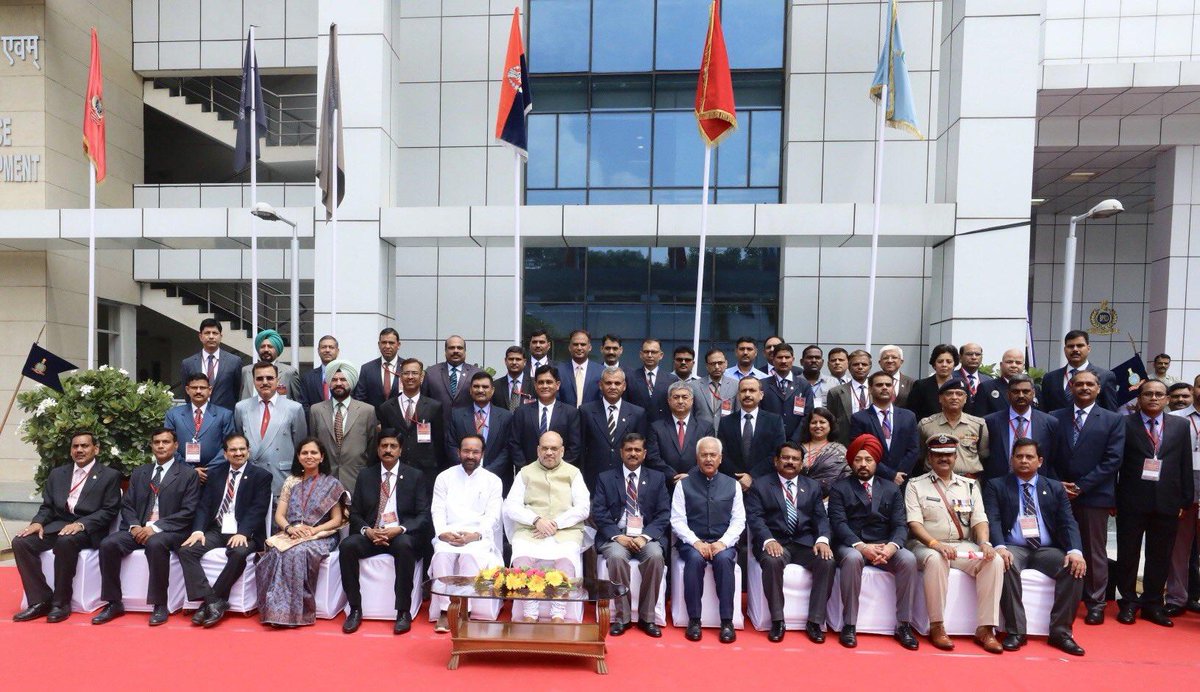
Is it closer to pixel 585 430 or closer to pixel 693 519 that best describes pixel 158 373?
pixel 585 430

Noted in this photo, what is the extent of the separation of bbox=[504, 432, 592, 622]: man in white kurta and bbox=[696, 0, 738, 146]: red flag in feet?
14.8

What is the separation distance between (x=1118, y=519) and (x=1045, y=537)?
1011 mm

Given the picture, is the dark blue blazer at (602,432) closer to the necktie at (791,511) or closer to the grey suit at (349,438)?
the necktie at (791,511)

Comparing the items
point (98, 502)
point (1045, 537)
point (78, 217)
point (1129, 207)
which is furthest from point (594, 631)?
point (1129, 207)

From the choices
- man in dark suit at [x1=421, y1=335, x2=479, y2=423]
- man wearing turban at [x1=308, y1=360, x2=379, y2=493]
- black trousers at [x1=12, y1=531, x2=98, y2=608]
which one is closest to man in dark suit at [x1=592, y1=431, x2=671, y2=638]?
man in dark suit at [x1=421, y1=335, x2=479, y2=423]

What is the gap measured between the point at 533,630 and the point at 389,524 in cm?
151

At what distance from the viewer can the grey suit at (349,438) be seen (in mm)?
5699

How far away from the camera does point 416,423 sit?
228 inches

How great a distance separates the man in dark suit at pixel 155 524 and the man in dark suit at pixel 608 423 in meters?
3.25

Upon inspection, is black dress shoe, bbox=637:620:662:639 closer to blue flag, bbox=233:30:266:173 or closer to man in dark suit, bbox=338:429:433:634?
man in dark suit, bbox=338:429:433:634

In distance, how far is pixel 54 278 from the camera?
38.6 feet

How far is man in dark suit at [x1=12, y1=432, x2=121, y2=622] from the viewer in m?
5.08

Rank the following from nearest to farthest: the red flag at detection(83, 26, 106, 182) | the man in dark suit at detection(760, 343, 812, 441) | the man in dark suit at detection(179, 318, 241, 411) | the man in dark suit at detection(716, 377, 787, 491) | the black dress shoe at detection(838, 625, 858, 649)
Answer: the black dress shoe at detection(838, 625, 858, 649)
the man in dark suit at detection(716, 377, 787, 491)
the man in dark suit at detection(760, 343, 812, 441)
the man in dark suit at detection(179, 318, 241, 411)
the red flag at detection(83, 26, 106, 182)

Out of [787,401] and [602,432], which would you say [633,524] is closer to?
[602,432]
